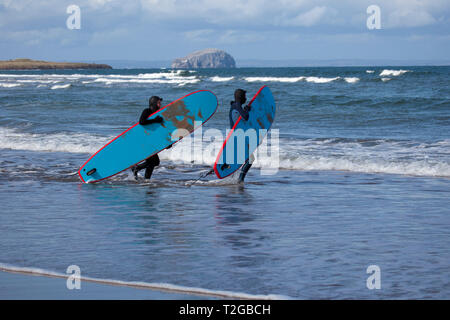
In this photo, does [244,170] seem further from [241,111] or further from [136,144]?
[136,144]

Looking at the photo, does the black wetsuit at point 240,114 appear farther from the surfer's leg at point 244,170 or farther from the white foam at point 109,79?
the white foam at point 109,79

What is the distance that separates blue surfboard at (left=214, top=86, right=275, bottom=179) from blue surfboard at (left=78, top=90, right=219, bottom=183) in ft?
3.37

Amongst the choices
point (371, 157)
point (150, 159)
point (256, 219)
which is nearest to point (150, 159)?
point (150, 159)

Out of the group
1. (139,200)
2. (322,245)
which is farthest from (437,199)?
(139,200)

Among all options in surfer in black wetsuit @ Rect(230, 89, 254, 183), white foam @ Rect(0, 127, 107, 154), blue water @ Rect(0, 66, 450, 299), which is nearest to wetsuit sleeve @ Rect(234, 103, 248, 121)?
surfer in black wetsuit @ Rect(230, 89, 254, 183)

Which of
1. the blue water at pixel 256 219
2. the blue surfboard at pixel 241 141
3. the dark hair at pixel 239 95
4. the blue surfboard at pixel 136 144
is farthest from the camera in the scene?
the blue surfboard at pixel 136 144

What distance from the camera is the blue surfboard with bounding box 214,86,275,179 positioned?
31.2 ft

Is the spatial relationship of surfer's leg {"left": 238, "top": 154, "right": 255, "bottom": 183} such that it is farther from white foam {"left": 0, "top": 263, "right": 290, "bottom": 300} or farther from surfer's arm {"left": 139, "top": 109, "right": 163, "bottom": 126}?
white foam {"left": 0, "top": 263, "right": 290, "bottom": 300}

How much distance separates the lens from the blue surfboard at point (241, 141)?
952cm

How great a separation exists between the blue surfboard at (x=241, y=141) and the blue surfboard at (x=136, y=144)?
3.37ft

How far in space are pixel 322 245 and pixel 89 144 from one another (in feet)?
31.7

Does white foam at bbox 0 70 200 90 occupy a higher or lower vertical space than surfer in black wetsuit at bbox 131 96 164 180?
higher

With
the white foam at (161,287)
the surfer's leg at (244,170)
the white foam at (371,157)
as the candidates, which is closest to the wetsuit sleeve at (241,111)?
the surfer's leg at (244,170)

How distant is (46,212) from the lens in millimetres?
7398
